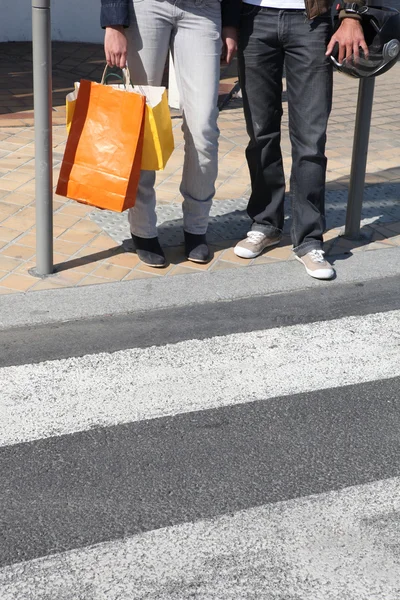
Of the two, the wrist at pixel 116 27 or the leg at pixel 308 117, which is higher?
the wrist at pixel 116 27

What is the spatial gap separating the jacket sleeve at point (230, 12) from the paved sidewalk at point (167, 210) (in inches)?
42.9

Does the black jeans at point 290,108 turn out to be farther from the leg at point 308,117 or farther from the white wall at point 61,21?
the white wall at point 61,21

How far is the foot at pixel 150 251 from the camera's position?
423 centimetres

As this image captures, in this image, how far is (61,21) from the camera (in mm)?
9398

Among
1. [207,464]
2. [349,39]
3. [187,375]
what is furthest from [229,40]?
[207,464]

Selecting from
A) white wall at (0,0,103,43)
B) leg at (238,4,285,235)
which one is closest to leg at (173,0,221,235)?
leg at (238,4,285,235)

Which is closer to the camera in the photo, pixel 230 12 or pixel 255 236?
pixel 230 12

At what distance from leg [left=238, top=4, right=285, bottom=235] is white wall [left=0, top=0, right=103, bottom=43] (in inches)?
216

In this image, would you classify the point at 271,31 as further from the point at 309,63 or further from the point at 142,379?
the point at 142,379

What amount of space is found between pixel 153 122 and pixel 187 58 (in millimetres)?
340

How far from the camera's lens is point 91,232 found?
463cm

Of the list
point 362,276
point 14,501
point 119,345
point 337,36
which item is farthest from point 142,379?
point 337,36

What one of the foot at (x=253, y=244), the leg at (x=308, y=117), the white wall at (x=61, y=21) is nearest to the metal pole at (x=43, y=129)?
the foot at (x=253, y=244)

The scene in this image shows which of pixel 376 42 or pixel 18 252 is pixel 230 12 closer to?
pixel 376 42
